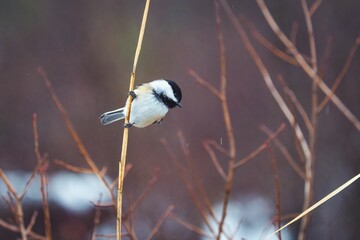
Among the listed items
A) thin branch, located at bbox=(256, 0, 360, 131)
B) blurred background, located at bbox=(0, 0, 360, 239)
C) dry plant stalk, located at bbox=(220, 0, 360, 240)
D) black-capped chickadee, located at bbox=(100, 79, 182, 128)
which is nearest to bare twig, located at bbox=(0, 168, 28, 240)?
black-capped chickadee, located at bbox=(100, 79, 182, 128)

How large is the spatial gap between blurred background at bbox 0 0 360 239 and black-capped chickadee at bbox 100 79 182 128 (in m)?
2.95

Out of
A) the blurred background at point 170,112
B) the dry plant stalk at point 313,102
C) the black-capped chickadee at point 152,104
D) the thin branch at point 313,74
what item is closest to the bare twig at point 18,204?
the black-capped chickadee at point 152,104

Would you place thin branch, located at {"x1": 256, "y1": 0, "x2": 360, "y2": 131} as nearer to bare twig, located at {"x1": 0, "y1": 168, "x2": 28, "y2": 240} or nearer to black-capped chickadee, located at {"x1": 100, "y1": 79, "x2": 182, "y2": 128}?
black-capped chickadee, located at {"x1": 100, "y1": 79, "x2": 182, "y2": 128}

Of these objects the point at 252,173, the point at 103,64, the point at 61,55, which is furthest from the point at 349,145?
the point at 61,55

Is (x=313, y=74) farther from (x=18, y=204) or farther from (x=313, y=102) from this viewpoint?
(x=18, y=204)

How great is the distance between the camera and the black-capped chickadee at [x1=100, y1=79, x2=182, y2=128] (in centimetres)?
184

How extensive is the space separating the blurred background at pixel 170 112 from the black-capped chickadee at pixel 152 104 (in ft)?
9.67

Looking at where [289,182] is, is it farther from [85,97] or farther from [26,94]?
[26,94]

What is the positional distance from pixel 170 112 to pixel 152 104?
3.49 metres

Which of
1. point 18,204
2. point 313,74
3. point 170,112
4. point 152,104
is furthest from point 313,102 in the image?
point 170,112

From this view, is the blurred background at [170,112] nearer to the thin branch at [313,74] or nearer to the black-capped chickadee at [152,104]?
the black-capped chickadee at [152,104]

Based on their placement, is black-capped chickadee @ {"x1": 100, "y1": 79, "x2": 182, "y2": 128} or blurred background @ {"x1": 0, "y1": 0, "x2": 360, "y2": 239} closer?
black-capped chickadee @ {"x1": 100, "y1": 79, "x2": 182, "y2": 128}

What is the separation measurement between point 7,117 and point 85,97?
0.89 metres

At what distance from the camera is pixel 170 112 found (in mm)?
5426
